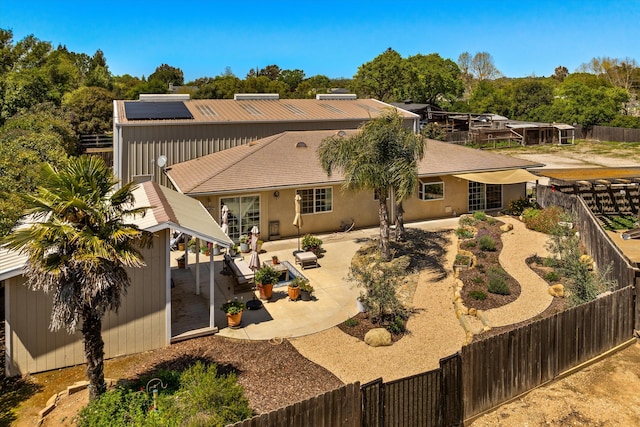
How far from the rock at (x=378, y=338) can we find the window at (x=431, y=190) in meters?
13.4

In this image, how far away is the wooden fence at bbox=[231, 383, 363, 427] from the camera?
6.52 m

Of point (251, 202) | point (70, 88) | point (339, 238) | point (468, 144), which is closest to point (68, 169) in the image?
point (251, 202)

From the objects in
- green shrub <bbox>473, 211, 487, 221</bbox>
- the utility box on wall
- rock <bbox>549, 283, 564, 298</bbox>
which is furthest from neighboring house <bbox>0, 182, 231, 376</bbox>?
green shrub <bbox>473, 211, 487, 221</bbox>

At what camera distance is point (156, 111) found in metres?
25.4

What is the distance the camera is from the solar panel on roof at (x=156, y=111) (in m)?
24.4

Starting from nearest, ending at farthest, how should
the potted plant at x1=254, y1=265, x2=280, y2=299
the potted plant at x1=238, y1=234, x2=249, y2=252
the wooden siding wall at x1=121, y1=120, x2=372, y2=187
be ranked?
the potted plant at x1=254, y1=265, x2=280, y2=299 < the potted plant at x1=238, y1=234, x2=249, y2=252 < the wooden siding wall at x1=121, y1=120, x2=372, y2=187

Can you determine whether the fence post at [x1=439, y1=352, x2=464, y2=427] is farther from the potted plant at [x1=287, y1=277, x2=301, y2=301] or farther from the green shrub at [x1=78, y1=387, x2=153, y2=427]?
the potted plant at [x1=287, y1=277, x2=301, y2=301]

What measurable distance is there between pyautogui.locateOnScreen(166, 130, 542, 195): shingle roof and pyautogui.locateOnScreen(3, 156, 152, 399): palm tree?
1054 centimetres

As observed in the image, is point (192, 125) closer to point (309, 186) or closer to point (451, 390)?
point (309, 186)

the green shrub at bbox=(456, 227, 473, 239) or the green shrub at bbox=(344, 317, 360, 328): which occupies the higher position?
the green shrub at bbox=(456, 227, 473, 239)

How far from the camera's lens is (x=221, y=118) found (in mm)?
25938

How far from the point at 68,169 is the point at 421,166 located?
18.4m

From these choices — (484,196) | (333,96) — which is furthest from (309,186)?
(333,96)

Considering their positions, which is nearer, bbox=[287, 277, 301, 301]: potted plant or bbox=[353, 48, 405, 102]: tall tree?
bbox=[287, 277, 301, 301]: potted plant
